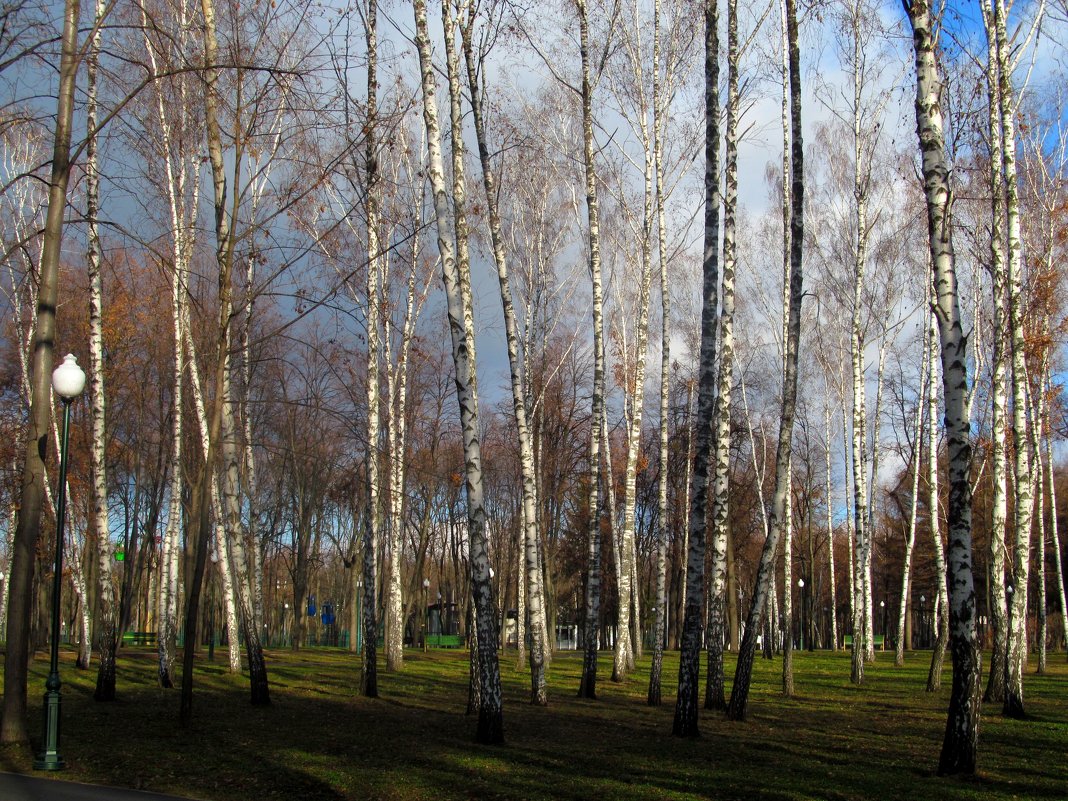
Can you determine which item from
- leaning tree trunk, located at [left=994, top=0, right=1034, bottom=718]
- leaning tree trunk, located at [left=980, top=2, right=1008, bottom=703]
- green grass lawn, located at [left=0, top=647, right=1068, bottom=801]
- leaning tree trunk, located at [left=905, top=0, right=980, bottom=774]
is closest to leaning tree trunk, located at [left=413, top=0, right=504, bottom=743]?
green grass lawn, located at [left=0, top=647, right=1068, bottom=801]

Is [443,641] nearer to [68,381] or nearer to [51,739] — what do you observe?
[51,739]

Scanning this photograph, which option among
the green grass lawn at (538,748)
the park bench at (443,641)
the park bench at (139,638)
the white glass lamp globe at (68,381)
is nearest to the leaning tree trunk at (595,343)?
the green grass lawn at (538,748)

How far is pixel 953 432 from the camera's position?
28.2 ft

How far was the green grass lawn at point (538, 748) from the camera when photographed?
8141mm

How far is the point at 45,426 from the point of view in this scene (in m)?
10.9

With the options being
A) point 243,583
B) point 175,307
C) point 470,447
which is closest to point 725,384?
point 470,447

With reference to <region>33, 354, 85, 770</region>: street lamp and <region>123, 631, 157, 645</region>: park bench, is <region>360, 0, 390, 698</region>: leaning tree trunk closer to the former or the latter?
<region>33, 354, 85, 770</region>: street lamp

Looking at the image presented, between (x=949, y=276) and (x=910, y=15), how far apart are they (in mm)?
2861

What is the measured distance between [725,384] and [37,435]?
10.3m

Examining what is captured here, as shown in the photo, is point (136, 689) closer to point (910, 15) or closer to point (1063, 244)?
point (910, 15)

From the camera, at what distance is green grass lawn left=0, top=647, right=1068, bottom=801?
8141 millimetres

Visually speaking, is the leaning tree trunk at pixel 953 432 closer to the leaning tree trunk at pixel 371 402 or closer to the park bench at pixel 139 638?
the leaning tree trunk at pixel 371 402

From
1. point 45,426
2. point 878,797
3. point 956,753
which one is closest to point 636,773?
point 878,797

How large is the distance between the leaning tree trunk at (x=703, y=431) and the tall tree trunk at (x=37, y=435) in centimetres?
794
